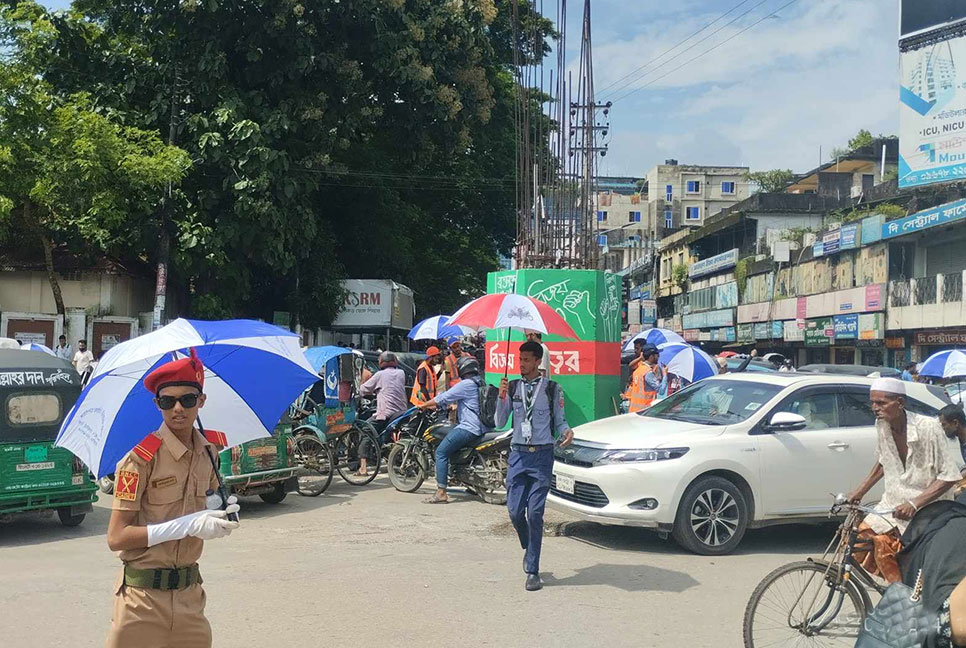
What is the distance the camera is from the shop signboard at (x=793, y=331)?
42600 mm

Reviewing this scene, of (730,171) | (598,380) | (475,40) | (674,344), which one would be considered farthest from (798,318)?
(730,171)

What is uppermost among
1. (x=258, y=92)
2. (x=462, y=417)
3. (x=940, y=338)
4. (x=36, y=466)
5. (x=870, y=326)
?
(x=258, y=92)

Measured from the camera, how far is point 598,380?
Answer: 13.2m

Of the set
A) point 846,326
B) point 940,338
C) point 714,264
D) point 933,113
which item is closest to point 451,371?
point 933,113

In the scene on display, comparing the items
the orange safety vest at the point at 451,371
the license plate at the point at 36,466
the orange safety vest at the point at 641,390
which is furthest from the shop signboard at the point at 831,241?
the license plate at the point at 36,466

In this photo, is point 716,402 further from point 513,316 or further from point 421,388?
point 421,388

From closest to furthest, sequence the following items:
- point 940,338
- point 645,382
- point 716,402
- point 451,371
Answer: point 716,402, point 645,382, point 451,371, point 940,338

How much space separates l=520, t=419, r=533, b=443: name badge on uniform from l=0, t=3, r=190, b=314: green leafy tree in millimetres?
13193

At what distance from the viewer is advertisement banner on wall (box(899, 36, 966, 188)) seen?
30703 millimetres

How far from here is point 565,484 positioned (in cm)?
867

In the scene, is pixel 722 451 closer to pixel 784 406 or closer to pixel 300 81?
pixel 784 406

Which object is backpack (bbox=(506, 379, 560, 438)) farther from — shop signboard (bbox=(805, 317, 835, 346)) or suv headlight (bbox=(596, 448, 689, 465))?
shop signboard (bbox=(805, 317, 835, 346))

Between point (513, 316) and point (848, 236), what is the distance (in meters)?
31.3

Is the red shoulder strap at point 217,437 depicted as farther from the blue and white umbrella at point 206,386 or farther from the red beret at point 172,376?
the red beret at point 172,376
